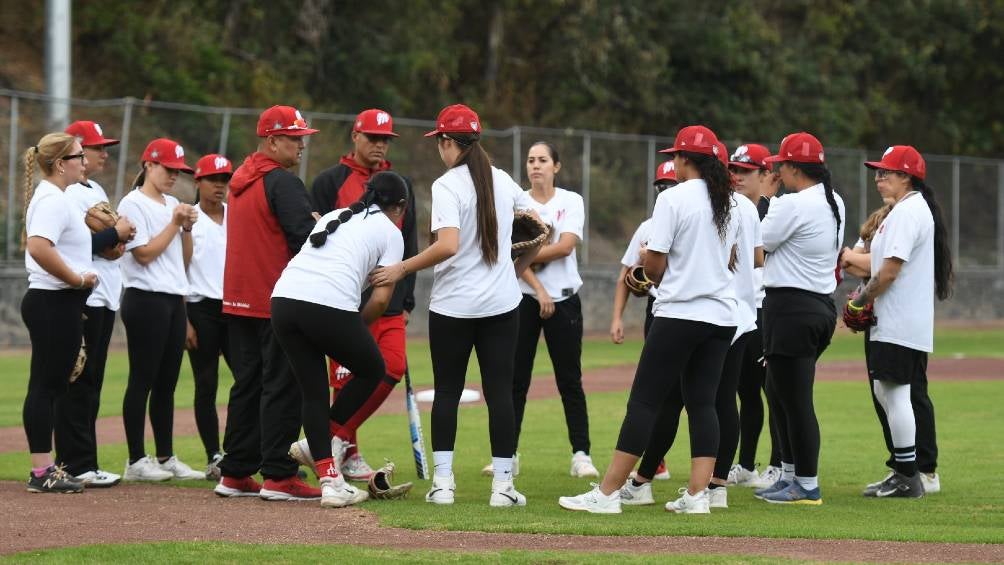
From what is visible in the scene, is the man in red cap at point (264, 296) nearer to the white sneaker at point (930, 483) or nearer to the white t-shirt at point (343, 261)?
the white t-shirt at point (343, 261)

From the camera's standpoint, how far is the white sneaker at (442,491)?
8.05m

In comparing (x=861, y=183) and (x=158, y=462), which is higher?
(x=861, y=183)

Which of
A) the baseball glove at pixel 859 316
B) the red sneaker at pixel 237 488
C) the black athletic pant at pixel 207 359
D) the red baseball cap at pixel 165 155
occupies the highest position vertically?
the red baseball cap at pixel 165 155

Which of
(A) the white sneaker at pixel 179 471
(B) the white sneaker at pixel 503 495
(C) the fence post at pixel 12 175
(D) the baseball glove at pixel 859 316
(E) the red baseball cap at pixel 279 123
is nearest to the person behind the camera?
(B) the white sneaker at pixel 503 495

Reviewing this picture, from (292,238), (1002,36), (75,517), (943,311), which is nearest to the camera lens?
→ (75,517)

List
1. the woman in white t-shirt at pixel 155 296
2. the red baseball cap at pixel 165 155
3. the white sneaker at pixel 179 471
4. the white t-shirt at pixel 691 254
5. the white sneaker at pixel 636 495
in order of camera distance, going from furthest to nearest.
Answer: the white sneaker at pixel 179 471, the red baseball cap at pixel 165 155, the woman in white t-shirt at pixel 155 296, the white sneaker at pixel 636 495, the white t-shirt at pixel 691 254

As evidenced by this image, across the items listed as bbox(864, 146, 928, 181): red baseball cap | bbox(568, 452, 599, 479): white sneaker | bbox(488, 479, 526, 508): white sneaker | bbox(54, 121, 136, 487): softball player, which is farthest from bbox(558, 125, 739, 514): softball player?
bbox(54, 121, 136, 487): softball player

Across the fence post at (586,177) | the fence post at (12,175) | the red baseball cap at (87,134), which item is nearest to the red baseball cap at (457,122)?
the red baseball cap at (87,134)

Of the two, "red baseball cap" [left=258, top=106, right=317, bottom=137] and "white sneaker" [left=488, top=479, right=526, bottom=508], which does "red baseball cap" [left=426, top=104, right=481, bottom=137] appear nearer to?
"red baseball cap" [left=258, top=106, right=317, bottom=137]

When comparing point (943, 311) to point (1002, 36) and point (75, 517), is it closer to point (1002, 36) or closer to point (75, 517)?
point (1002, 36)

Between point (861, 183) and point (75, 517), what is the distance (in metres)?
24.7

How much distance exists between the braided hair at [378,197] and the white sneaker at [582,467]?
8.67 feet

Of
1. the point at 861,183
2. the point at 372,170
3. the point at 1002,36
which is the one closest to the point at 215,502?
the point at 372,170

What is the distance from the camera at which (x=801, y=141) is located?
8570mm
